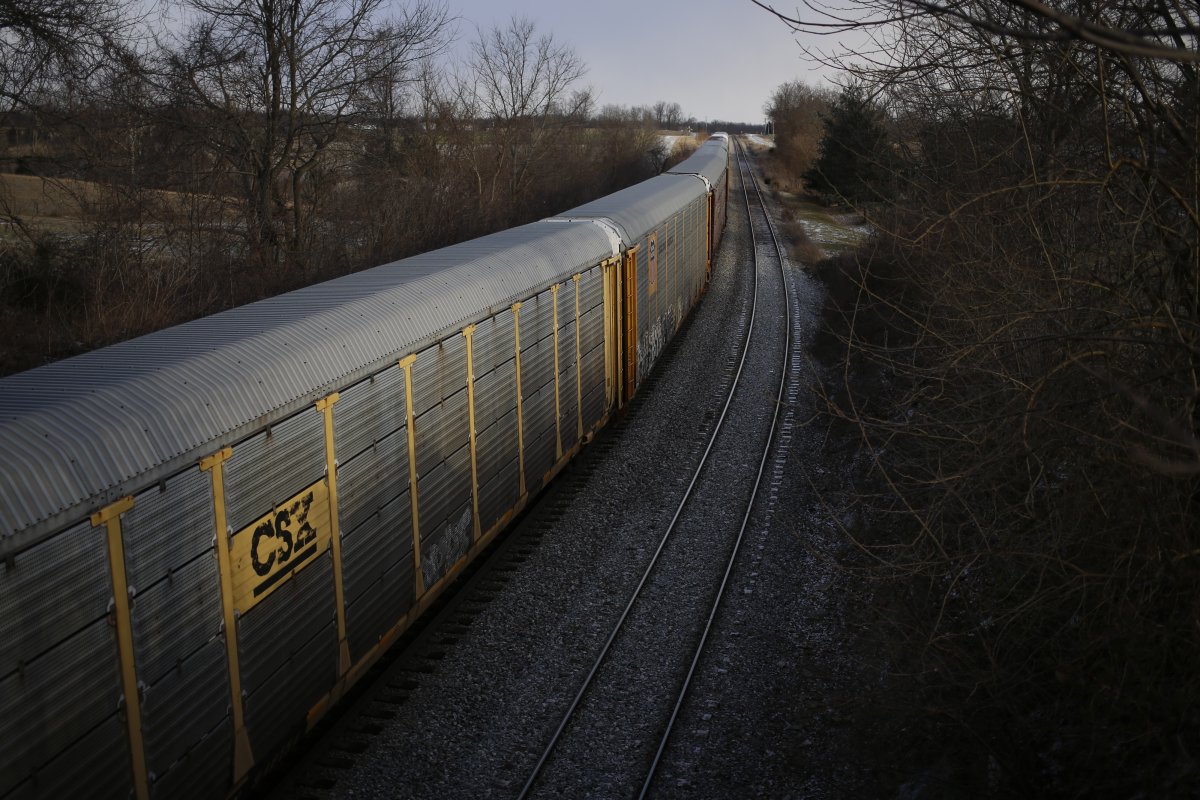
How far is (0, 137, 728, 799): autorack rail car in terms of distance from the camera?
4.08 meters

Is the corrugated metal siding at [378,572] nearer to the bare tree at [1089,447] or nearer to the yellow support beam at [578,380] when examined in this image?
the bare tree at [1089,447]

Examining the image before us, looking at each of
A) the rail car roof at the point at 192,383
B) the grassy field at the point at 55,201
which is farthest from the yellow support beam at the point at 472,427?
the grassy field at the point at 55,201

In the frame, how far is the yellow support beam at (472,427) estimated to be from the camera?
8516 millimetres

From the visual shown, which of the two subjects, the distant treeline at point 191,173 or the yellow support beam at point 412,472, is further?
the distant treeline at point 191,173

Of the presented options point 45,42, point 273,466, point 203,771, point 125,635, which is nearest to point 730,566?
point 273,466

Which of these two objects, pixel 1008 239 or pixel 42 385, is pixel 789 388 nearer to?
pixel 1008 239

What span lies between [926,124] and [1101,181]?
22.4 ft

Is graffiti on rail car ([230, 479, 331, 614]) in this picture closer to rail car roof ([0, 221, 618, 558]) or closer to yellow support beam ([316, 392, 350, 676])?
yellow support beam ([316, 392, 350, 676])

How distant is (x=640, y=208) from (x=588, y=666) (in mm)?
9725

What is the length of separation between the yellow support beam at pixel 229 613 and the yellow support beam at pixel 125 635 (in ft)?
2.18

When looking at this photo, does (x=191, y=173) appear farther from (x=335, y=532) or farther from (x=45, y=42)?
(x=335, y=532)

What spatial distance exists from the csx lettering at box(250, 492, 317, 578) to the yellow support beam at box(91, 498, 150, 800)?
1.03m

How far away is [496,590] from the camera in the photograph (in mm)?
9375

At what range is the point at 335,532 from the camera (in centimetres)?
640
